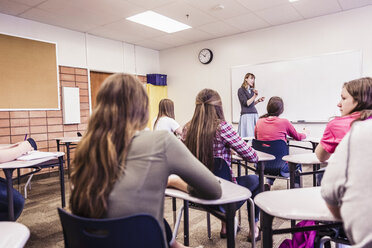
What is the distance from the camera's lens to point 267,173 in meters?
2.66

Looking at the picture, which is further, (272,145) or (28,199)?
(28,199)

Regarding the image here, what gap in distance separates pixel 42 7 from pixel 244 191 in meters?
4.11

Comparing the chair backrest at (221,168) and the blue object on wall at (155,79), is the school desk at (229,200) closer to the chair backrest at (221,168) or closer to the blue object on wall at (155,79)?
the chair backrest at (221,168)

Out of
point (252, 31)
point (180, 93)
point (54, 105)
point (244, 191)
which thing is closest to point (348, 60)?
point (252, 31)

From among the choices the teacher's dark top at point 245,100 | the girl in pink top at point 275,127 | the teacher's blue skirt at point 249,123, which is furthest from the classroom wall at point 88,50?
the girl in pink top at point 275,127

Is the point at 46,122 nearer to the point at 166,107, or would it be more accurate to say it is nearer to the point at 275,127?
the point at 166,107

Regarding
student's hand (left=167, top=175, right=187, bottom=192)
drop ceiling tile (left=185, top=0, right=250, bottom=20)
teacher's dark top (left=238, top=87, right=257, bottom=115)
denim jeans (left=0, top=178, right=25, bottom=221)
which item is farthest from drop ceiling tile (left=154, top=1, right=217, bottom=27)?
student's hand (left=167, top=175, right=187, bottom=192)

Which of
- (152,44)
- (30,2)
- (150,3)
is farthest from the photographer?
(152,44)

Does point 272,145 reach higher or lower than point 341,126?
lower

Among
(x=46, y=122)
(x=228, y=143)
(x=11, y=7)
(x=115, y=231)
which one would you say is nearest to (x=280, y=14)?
(x=228, y=143)

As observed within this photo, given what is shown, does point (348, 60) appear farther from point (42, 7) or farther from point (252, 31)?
point (42, 7)

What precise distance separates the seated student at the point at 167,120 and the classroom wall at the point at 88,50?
264cm

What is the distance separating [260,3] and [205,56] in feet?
6.70

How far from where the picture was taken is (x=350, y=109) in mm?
1533
